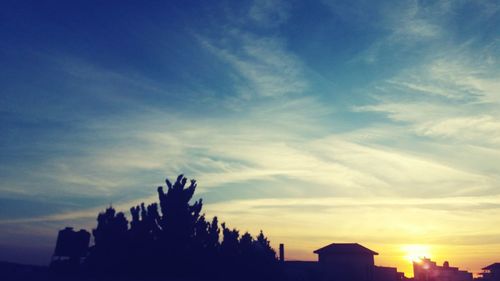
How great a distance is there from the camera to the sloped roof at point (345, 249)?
50750 mm

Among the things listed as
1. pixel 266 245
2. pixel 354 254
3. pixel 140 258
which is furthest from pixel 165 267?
pixel 354 254

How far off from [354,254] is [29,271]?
41470 mm

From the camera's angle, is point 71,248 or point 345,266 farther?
point 345,266

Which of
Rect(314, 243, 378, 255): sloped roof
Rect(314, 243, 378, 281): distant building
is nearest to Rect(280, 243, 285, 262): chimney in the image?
Rect(314, 243, 378, 281): distant building

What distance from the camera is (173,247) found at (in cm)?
2969

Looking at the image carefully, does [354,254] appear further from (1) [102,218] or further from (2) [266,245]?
(1) [102,218]

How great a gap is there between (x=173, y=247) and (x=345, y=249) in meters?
29.8

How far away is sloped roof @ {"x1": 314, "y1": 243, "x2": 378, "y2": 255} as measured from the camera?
5075 cm

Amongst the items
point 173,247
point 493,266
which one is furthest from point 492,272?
point 173,247

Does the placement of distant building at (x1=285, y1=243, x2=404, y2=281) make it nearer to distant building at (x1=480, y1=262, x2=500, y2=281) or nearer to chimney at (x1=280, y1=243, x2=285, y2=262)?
chimney at (x1=280, y1=243, x2=285, y2=262)

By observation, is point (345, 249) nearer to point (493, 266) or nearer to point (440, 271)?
point (440, 271)

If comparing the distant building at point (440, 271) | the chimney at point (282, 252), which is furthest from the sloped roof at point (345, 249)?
the distant building at point (440, 271)

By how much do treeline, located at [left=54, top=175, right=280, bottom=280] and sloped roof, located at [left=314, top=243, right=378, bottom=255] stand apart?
20.0 m

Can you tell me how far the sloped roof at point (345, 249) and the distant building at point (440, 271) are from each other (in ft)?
77.6
